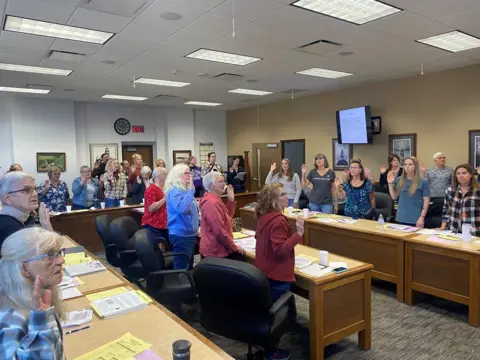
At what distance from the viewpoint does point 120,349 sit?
1529mm

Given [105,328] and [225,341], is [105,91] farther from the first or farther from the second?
[105,328]

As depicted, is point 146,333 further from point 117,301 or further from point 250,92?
point 250,92

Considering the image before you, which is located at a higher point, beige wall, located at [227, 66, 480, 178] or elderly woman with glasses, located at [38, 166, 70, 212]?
beige wall, located at [227, 66, 480, 178]

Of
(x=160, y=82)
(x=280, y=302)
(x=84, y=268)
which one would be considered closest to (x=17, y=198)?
(x=84, y=268)

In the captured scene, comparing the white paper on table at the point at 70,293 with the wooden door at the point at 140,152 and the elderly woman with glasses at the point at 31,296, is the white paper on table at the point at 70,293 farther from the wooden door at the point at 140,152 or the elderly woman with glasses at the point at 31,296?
the wooden door at the point at 140,152

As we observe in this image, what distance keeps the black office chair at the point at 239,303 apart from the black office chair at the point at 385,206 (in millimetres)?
3560

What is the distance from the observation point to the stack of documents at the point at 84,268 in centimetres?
249

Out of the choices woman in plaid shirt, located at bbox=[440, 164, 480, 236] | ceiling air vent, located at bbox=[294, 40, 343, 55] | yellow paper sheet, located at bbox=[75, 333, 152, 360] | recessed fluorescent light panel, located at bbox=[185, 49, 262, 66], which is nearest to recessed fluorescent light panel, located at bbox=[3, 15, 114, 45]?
recessed fluorescent light panel, located at bbox=[185, 49, 262, 66]

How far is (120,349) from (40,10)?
10.8 ft

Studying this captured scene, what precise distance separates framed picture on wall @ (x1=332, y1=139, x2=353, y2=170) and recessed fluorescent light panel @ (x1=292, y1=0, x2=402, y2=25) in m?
4.47

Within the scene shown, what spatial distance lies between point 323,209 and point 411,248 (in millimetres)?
1949

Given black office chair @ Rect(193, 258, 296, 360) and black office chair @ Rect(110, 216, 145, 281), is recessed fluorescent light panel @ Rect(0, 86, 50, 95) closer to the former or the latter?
black office chair @ Rect(110, 216, 145, 281)

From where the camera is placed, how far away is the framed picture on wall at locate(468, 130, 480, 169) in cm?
595

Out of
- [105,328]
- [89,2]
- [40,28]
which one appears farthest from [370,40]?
[105,328]
